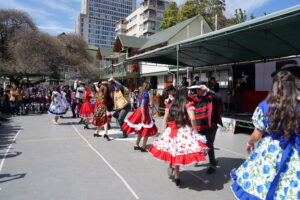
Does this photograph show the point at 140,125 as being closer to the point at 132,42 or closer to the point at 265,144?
the point at 265,144

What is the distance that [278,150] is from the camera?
2131 mm

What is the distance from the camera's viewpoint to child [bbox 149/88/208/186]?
3090mm

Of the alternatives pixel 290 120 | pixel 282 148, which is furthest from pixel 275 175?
pixel 290 120

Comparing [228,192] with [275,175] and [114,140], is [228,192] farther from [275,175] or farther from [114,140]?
[114,140]

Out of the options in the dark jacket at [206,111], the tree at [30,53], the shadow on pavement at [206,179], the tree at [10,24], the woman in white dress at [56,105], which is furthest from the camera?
the tree at [10,24]

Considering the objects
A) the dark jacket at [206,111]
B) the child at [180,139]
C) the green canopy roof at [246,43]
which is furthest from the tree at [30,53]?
the child at [180,139]

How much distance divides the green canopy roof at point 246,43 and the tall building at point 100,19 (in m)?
121

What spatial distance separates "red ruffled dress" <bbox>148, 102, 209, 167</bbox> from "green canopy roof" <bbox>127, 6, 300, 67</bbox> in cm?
419

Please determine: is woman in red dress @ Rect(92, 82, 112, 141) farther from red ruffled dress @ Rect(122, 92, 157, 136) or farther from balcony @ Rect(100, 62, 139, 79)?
balcony @ Rect(100, 62, 139, 79)

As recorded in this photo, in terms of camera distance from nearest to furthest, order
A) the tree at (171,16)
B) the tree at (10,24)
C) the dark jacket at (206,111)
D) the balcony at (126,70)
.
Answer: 1. the dark jacket at (206,111)
2. the tree at (10,24)
3. the balcony at (126,70)
4. the tree at (171,16)

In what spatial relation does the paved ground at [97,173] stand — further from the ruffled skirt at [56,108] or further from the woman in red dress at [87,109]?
the ruffled skirt at [56,108]

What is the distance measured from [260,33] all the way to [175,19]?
25976 mm

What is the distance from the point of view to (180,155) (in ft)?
10.1

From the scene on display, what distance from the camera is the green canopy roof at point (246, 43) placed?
5859 millimetres
